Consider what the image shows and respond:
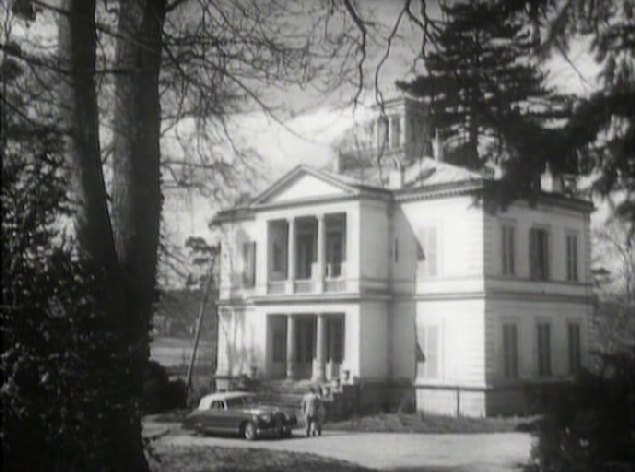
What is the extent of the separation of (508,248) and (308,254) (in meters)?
6.57

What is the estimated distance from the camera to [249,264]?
76.3 feet

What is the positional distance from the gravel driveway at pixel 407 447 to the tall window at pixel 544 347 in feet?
15.8

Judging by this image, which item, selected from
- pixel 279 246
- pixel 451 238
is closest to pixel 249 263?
pixel 279 246

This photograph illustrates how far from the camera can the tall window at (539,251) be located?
18281 mm

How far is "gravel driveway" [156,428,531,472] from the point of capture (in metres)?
11.5

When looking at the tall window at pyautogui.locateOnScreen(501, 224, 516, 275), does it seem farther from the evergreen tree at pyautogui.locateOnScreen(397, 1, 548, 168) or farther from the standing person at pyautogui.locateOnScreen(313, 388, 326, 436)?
the evergreen tree at pyautogui.locateOnScreen(397, 1, 548, 168)

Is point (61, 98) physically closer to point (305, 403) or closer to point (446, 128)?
point (446, 128)

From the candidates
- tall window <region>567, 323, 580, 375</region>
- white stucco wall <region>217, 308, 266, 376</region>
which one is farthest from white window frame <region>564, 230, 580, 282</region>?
white stucco wall <region>217, 308, 266, 376</region>

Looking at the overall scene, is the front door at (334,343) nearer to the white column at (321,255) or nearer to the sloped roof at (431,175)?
the white column at (321,255)

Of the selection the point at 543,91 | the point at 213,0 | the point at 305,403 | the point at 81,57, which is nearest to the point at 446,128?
the point at 543,91

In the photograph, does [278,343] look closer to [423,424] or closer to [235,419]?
[423,424]

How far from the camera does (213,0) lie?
309 inches

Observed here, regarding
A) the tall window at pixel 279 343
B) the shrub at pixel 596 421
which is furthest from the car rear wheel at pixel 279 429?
the shrub at pixel 596 421

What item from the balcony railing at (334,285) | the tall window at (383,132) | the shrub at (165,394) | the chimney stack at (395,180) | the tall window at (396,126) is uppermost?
the chimney stack at (395,180)
